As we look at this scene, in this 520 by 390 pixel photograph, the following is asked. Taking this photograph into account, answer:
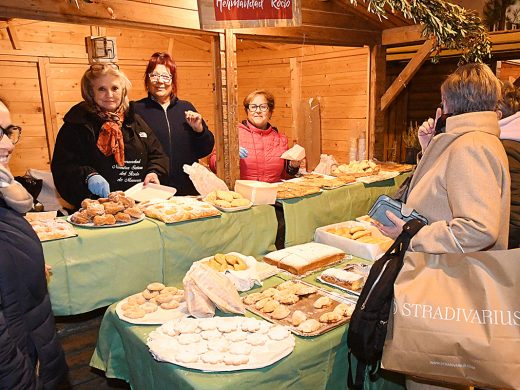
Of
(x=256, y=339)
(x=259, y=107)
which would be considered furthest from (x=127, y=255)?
(x=259, y=107)

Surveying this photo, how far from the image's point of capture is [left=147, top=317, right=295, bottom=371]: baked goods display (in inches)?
64.1

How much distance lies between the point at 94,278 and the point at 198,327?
0.81 m

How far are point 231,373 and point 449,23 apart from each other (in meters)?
3.50

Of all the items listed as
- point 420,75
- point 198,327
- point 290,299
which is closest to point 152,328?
point 198,327

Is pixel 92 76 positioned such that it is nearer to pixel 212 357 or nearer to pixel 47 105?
pixel 212 357

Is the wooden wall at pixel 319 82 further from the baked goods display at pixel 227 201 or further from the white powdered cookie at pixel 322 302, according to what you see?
the white powdered cookie at pixel 322 302

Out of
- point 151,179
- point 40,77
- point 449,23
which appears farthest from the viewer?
point 40,77

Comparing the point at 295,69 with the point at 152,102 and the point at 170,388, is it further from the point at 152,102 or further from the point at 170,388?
the point at 170,388

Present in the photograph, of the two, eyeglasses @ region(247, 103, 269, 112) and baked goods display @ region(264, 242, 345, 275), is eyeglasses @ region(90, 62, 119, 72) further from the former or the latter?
baked goods display @ region(264, 242, 345, 275)

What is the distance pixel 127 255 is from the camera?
2445 millimetres

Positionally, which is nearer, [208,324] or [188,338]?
[188,338]

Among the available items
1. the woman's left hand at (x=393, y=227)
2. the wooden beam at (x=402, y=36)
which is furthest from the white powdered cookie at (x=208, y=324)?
the wooden beam at (x=402, y=36)

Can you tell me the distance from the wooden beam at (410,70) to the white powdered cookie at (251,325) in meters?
3.81

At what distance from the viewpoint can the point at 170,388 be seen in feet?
5.43
